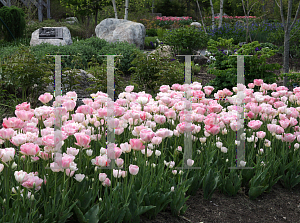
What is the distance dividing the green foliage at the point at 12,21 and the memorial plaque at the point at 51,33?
10.5 feet

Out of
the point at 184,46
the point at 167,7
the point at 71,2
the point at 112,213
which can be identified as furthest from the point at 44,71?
the point at 167,7

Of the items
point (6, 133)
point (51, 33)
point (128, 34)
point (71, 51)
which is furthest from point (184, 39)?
point (6, 133)

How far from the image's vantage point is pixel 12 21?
13508 mm

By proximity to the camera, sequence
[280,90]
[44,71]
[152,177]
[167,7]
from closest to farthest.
A: [152,177] < [280,90] < [44,71] < [167,7]

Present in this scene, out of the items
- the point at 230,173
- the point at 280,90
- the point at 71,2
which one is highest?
the point at 71,2

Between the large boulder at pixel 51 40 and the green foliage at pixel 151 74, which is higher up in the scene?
the large boulder at pixel 51 40

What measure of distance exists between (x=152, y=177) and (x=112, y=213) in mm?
396

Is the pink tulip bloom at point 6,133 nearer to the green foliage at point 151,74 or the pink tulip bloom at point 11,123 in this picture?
the pink tulip bloom at point 11,123

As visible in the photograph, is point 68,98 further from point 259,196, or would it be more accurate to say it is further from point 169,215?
point 259,196

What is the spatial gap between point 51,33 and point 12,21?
3.60 meters

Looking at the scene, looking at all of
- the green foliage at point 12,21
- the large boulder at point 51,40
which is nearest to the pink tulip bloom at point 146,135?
the large boulder at point 51,40

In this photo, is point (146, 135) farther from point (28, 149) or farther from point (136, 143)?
point (28, 149)

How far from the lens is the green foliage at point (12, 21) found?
13.3 meters

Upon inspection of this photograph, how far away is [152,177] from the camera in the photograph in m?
1.96
